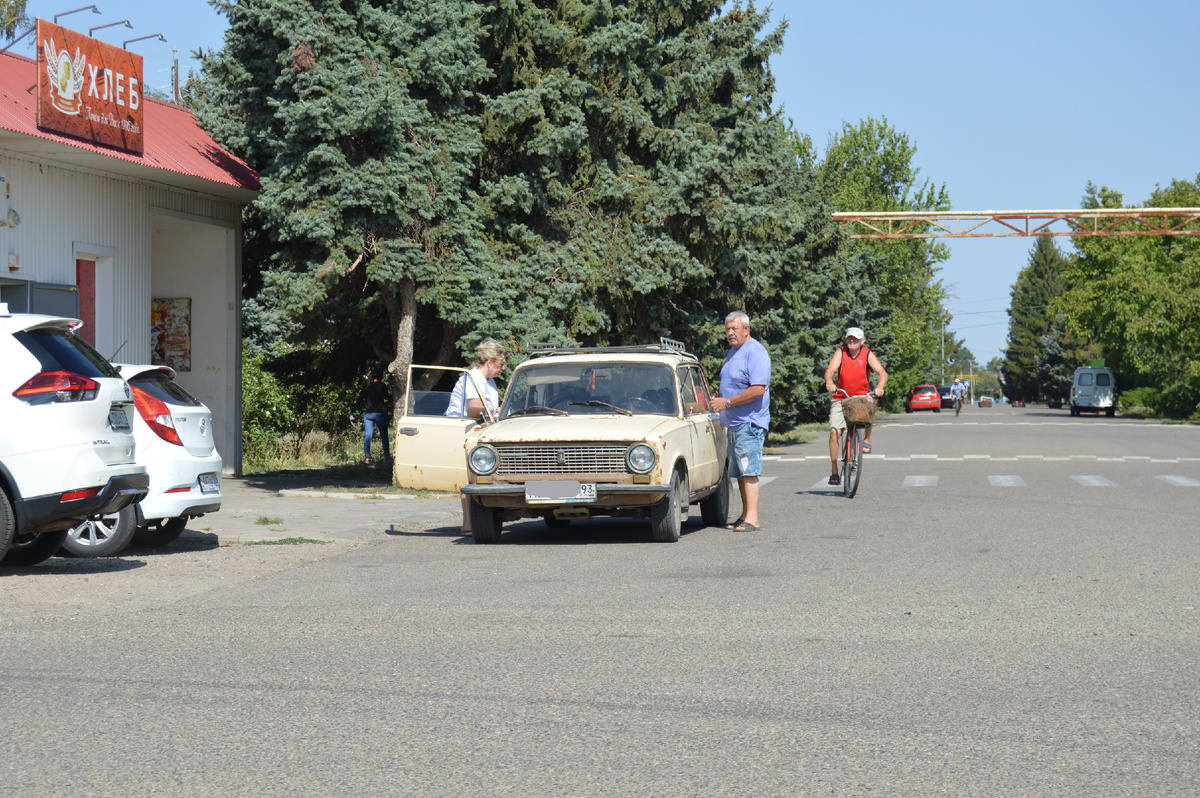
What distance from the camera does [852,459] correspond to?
1557 centimetres

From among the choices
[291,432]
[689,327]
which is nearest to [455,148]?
[689,327]

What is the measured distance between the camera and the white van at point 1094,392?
68375mm

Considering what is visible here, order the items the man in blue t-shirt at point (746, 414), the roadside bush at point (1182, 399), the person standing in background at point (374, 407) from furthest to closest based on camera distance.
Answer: the roadside bush at point (1182, 399), the person standing in background at point (374, 407), the man in blue t-shirt at point (746, 414)

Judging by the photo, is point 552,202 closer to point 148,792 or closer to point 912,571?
point 912,571

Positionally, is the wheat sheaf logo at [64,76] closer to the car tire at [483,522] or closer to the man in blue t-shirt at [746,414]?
the car tire at [483,522]

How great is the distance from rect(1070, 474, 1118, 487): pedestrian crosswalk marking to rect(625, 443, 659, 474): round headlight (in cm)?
930

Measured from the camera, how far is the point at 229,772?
4.42m

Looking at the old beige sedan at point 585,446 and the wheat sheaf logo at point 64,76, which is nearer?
the old beige sedan at point 585,446

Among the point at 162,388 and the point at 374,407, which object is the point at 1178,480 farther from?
the point at 162,388

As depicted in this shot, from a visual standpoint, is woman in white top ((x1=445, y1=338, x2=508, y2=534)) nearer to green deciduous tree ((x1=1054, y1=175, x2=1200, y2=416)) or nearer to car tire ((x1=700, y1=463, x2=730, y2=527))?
car tire ((x1=700, y1=463, x2=730, y2=527))

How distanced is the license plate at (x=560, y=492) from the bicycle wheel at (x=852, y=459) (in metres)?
5.32

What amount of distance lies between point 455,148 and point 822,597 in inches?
455

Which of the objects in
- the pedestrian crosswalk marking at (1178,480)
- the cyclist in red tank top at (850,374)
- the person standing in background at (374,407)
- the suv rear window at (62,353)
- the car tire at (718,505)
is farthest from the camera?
the person standing in background at (374,407)

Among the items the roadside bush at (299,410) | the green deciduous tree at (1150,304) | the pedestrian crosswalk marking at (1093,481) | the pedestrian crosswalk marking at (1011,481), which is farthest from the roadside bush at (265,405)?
the green deciduous tree at (1150,304)
